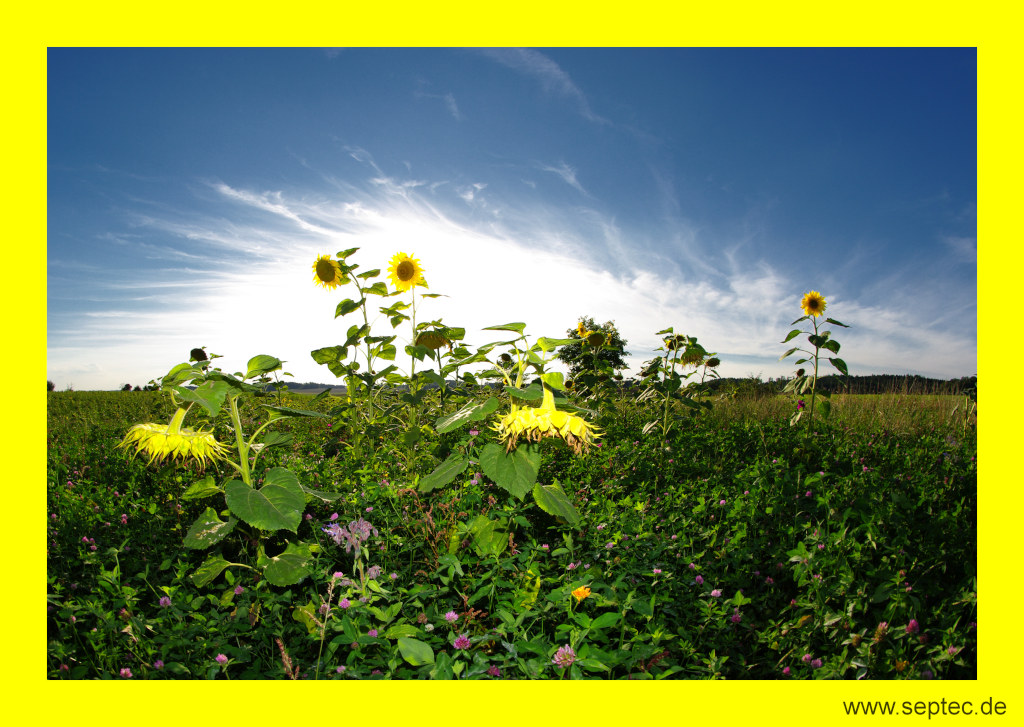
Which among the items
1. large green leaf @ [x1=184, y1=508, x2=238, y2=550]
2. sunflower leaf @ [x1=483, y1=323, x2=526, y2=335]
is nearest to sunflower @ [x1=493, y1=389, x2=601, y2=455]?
sunflower leaf @ [x1=483, y1=323, x2=526, y2=335]

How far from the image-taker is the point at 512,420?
75.9 inches

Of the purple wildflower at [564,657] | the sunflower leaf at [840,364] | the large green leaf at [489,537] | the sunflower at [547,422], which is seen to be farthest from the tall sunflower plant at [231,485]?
the sunflower leaf at [840,364]

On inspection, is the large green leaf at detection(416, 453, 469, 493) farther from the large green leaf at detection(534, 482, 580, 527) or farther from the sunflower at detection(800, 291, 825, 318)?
the sunflower at detection(800, 291, 825, 318)

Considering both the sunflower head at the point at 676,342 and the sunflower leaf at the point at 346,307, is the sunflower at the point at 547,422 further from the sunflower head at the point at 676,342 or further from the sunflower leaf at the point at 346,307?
the sunflower head at the point at 676,342

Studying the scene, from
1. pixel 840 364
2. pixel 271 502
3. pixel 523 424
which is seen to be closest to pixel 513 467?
pixel 523 424

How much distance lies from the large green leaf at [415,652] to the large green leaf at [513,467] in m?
0.56

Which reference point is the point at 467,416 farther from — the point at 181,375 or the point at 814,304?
the point at 814,304

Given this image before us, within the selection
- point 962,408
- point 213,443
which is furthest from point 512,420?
point 962,408

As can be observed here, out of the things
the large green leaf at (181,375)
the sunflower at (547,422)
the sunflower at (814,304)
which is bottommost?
the sunflower at (547,422)

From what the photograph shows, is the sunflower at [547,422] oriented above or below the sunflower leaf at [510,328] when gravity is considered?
below

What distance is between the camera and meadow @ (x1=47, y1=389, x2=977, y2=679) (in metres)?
1.81

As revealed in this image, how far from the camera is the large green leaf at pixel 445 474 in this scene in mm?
2045

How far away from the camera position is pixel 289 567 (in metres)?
2.17

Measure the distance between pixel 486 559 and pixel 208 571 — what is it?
3.96 ft
